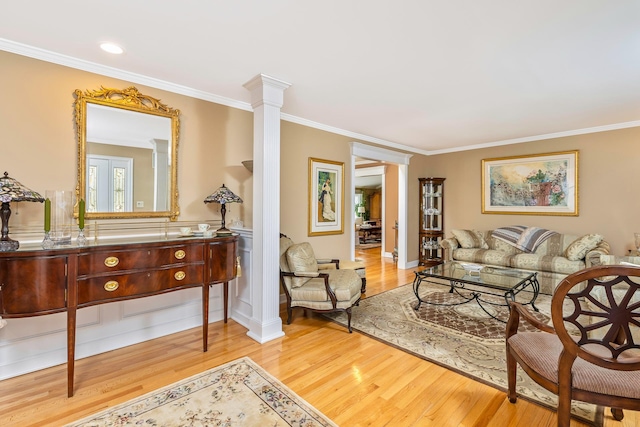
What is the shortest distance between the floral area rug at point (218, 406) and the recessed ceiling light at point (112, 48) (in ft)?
8.52

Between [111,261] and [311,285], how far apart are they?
184cm

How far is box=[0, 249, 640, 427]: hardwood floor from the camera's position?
6.09ft

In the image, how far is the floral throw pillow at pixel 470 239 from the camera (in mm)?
5352

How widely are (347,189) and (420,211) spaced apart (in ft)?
7.41

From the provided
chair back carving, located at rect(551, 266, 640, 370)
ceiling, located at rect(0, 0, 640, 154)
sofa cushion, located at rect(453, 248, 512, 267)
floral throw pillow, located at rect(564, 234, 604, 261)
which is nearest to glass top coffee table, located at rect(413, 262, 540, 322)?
sofa cushion, located at rect(453, 248, 512, 267)

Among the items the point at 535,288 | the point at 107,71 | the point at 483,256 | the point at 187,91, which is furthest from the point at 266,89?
the point at 483,256

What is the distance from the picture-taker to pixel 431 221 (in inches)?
249

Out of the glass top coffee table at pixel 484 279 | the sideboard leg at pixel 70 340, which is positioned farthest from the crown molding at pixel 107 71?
the glass top coffee table at pixel 484 279

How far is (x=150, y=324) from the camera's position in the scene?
115 inches

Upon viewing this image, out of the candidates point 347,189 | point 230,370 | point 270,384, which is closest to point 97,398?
point 230,370

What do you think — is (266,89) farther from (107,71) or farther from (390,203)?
(390,203)

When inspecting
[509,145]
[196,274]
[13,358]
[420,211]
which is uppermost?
[509,145]

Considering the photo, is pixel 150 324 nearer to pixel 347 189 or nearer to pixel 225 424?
pixel 225 424

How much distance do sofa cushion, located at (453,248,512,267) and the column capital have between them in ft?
13.4
